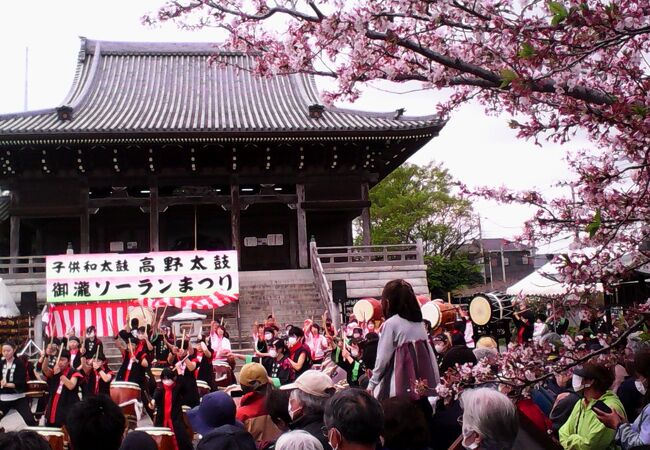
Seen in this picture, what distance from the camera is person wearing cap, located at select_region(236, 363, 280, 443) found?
169 inches

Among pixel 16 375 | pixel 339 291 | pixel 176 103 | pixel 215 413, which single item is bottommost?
pixel 16 375

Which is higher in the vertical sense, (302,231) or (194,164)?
(194,164)

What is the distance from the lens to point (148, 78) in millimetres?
24203

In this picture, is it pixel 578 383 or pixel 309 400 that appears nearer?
pixel 309 400

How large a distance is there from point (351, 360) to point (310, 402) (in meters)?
4.61

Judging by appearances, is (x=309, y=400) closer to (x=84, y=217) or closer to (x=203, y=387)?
(x=203, y=387)

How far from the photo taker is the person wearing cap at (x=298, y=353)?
29.0 ft

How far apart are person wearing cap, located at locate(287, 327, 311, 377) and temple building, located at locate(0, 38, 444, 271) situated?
343 inches

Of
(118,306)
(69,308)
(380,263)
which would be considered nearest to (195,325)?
(118,306)

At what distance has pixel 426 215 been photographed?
3469 cm

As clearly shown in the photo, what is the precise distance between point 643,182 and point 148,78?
23464 mm

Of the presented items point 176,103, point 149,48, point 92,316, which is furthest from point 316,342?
point 149,48

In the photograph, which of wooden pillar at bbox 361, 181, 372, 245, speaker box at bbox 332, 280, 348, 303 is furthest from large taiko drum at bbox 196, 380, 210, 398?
wooden pillar at bbox 361, 181, 372, 245

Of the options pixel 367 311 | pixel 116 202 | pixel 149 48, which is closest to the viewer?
pixel 367 311
